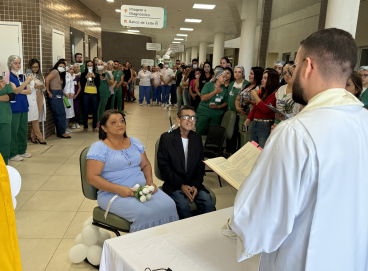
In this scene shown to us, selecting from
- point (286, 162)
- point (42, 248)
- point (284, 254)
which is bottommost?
point (42, 248)

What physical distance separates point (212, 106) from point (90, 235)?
10.8 ft

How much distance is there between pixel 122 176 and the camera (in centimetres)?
242

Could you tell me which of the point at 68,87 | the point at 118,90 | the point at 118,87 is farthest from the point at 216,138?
the point at 118,90

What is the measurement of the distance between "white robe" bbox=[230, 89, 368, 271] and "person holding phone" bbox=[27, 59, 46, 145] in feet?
17.8

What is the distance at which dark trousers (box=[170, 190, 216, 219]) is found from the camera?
8.14 feet

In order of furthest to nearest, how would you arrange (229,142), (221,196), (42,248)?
(229,142) → (221,196) → (42,248)

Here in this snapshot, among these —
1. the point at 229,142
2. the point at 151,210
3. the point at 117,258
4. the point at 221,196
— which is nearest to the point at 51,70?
the point at 229,142

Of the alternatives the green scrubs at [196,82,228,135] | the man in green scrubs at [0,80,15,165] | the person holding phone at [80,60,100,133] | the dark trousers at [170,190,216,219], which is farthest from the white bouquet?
the person holding phone at [80,60,100,133]

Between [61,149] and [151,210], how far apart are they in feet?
13.1

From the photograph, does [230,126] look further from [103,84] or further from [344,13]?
[103,84]

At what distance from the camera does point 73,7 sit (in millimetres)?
8336

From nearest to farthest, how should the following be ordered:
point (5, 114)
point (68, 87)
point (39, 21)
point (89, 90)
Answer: point (5, 114)
point (39, 21)
point (68, 87)
point (89, 90)

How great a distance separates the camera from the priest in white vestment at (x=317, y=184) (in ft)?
2.81

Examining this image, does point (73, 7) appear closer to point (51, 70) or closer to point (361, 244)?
point (51, 70)
